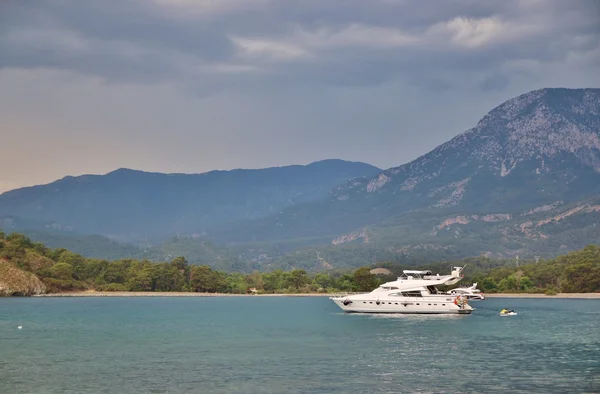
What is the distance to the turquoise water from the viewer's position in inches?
2443

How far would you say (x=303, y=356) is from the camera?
81.0 metres

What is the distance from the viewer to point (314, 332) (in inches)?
4451

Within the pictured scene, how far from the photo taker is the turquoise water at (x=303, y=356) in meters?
62.1

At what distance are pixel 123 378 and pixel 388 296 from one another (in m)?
88.4

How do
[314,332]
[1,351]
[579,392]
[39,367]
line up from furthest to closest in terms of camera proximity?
[314,332]
[1,351]
[39,367]
[579,392]

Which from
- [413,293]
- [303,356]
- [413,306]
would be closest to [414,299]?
[413,293]

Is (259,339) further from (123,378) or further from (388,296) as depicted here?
(388,296)

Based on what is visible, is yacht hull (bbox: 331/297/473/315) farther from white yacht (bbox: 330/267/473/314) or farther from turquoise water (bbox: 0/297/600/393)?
turquoise water (bbox: 0/297/600/393)

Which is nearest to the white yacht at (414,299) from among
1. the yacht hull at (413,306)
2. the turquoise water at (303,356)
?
the yacht hull at (413,306)

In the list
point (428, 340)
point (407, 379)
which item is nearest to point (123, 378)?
point (407, 379)

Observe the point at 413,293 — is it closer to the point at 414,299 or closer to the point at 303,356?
the point at 414,299

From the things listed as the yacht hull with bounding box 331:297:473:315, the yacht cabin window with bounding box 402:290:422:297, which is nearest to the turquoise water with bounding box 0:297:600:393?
the yacht hull with bounding box 331:297:473:315

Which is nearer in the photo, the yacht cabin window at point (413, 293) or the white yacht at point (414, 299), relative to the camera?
the white yacht at point (414, 299)

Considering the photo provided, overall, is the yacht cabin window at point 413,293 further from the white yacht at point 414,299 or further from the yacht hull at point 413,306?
the yacht hull at point 413,306
